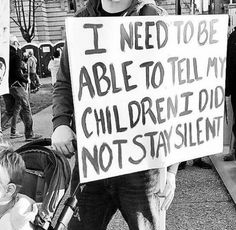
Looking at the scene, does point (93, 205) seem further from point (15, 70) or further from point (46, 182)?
point (15, 70)

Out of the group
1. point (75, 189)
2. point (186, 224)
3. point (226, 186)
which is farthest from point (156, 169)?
point (226, 186)

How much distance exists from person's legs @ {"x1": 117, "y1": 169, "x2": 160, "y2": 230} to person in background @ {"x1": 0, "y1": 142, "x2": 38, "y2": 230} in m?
0.40

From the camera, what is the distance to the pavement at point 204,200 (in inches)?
141

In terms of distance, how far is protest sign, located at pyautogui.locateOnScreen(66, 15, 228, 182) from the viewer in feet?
5.25

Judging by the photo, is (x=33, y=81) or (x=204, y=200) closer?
(x=204, y=200)

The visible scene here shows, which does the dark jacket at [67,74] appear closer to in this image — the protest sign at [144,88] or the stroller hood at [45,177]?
the protest sign at [144,88]

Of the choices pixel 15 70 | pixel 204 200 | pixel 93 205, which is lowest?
pixel 204 200

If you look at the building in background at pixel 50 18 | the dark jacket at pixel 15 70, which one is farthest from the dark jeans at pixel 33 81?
the building in background at pixel 50 18

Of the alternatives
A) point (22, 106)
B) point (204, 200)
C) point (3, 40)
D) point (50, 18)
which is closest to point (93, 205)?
point (3, 40)

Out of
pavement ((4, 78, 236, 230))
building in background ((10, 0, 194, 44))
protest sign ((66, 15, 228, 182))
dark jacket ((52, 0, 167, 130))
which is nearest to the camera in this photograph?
protest sign ((66, 15, 228, 182))

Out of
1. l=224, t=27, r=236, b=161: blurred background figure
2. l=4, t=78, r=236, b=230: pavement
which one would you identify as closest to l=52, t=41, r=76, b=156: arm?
l=4, t=78, r=236, b=230: pavement

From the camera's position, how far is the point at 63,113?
71.7 inches

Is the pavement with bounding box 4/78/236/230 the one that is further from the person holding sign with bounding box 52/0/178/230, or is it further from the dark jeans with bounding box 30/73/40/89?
the dark jeans with bounding box 30/73/40/89

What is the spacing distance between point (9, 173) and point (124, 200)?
0.53 meters
